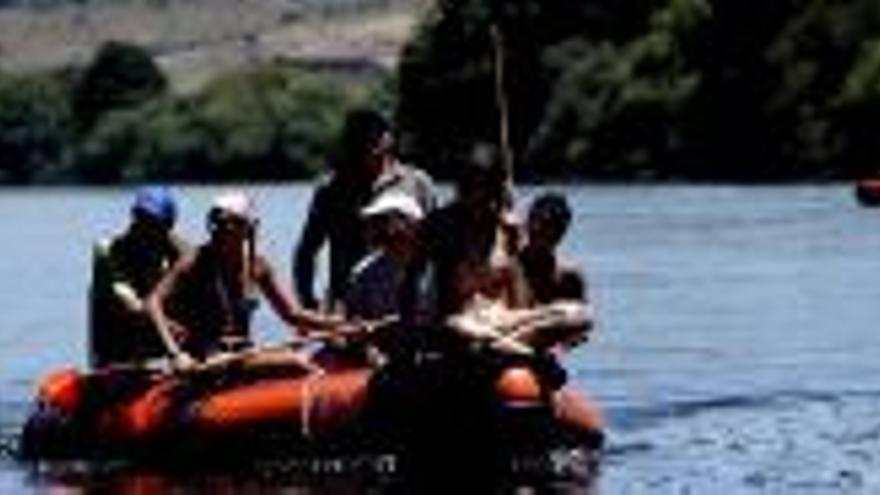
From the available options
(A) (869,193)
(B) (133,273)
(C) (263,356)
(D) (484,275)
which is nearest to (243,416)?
(C) (263,356)

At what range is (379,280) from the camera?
23.3 meters

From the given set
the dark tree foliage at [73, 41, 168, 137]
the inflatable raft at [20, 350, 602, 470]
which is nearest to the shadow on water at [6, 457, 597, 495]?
the inflatable raft at [20, 350, 602, 470]

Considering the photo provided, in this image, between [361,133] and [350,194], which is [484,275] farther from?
[350,194]

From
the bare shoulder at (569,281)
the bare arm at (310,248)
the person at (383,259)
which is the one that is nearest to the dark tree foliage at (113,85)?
the bare arm at (310,248)

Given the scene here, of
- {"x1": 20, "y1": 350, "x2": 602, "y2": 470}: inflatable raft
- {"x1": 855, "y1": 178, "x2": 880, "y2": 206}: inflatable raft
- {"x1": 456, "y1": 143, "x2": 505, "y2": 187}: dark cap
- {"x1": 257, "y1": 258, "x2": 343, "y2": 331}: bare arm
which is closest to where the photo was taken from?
{"x1": 456, "y1": 143, "x2": 505, "y2": 187}: dark cap

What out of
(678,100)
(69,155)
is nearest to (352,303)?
(678,100)

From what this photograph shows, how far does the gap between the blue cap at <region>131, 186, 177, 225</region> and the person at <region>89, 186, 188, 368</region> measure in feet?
0.21

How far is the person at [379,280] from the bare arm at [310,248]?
43 cm

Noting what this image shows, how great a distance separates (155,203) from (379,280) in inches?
64.7

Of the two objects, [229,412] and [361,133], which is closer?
[361,133]

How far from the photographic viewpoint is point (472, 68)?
387 feet

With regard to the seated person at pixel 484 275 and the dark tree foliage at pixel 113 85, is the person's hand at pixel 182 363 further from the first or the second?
the dark tree foliage at pixel 113 85

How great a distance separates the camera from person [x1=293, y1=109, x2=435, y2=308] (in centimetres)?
2375

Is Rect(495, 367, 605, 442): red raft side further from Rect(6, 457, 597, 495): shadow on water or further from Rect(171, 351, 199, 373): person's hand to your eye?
Rect(171, 351, 199, 373): person's hand
